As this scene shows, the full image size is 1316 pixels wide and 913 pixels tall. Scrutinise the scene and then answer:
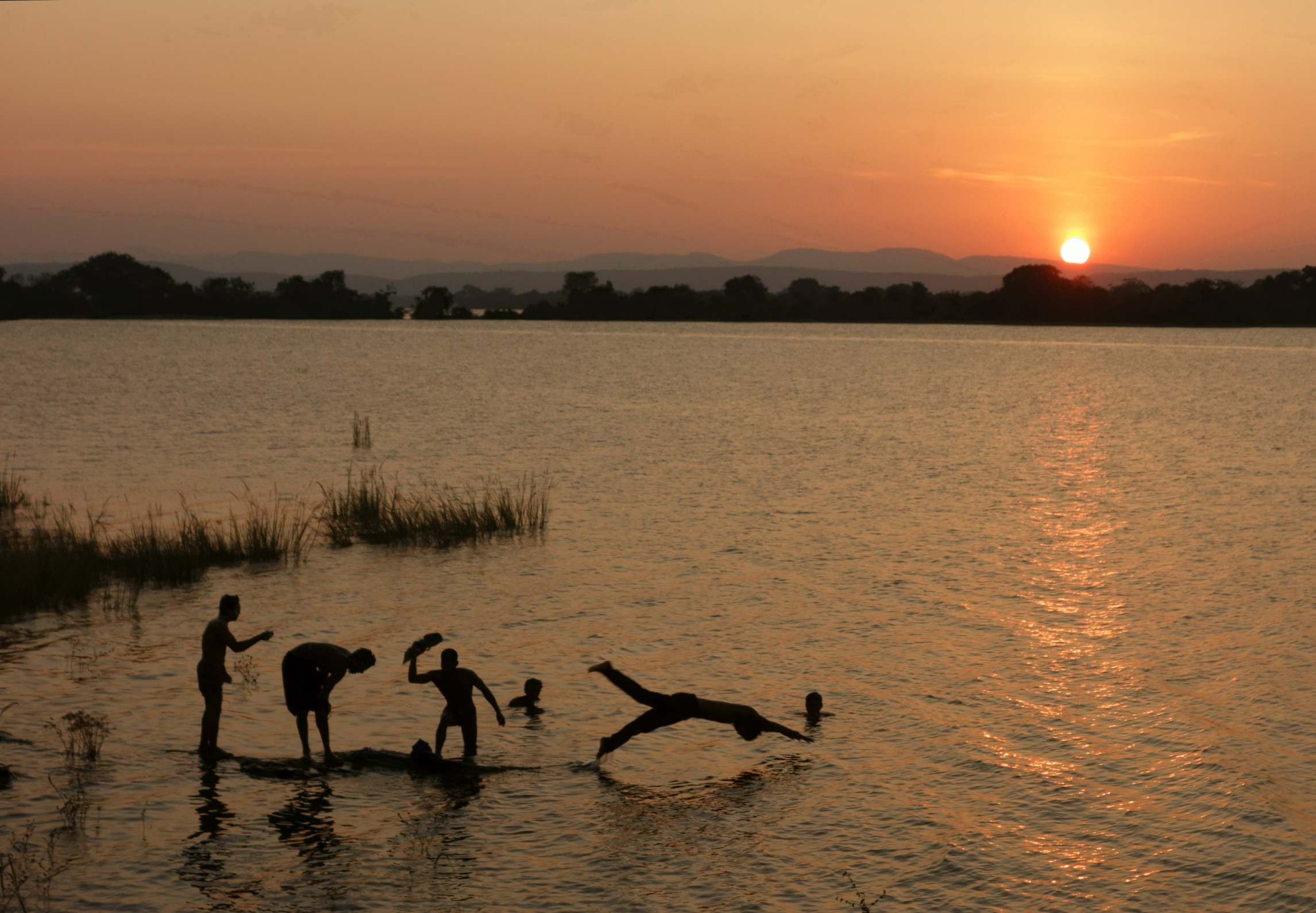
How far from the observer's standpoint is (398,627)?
23.5m

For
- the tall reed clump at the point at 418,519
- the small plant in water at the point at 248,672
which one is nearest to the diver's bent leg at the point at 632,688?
the small plant in water at the point at 248,672

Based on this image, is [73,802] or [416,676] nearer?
[73,802]

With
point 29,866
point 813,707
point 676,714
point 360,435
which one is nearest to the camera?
point 29,866

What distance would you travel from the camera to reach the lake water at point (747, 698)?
13.0 meters

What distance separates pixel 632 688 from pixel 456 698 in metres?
2.51

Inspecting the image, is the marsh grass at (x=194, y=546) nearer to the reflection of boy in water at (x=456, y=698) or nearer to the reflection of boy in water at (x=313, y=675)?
the reflection of boy in water at (x=313, y=675)

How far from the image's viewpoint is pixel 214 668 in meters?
15.2

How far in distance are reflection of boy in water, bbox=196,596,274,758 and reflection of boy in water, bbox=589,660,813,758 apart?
4539 mm

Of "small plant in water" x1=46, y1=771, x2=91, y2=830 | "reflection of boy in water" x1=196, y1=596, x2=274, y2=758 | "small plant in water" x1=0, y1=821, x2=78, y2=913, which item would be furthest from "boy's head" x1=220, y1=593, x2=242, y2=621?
"small plant in water" x1=0, y1=821, x2=78, y2=913

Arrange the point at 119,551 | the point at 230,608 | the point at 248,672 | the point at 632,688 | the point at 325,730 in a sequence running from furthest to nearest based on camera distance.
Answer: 1. the point at 119,551
2. the point at 248,672
3. the point at 325,730
4. the point at 632,688
5. the point at 230,608

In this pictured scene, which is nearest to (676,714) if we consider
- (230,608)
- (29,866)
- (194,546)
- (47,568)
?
(230,608)

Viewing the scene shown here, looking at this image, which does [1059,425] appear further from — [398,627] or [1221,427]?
[398,627]

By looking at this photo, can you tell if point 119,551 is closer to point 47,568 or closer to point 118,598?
point 47,568

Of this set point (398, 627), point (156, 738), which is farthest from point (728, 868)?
point (398, 627)
